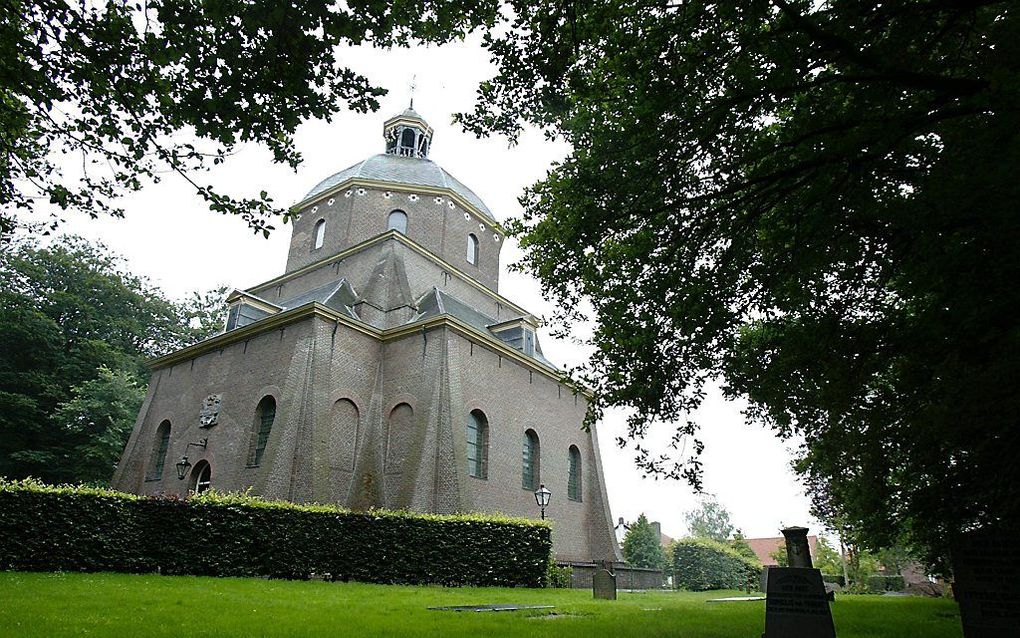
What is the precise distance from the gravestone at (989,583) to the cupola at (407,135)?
3019 cm

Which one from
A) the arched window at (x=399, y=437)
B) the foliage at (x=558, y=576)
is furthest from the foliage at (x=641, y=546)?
the arched window at (x=399, y=437)

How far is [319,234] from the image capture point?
30.0 metres

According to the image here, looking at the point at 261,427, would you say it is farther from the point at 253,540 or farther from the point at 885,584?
the point at 885,584

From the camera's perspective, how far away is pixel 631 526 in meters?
41.5

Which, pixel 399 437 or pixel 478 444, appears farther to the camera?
pixel 478 444

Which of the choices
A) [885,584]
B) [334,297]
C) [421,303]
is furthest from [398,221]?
[885,584]

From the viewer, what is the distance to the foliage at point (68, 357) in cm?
3209

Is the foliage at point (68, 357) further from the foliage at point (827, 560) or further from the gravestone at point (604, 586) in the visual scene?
the foliage at point (827, 560)

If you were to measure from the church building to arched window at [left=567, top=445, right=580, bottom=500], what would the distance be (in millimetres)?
70

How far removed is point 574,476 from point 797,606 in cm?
2114

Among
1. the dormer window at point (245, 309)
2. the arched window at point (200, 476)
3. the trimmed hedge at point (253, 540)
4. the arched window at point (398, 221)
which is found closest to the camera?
the trimmed hedge at point (253, 540)

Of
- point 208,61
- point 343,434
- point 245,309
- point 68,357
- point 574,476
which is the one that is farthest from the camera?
point 68,357

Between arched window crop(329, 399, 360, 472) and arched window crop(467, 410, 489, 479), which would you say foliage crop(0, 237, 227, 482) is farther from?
arched window crop(467, 410, 489, 479)

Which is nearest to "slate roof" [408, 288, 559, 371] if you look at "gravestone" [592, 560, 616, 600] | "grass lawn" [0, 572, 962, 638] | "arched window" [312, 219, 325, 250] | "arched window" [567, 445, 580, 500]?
"arched window" [567, 445, 580, 500]
